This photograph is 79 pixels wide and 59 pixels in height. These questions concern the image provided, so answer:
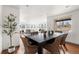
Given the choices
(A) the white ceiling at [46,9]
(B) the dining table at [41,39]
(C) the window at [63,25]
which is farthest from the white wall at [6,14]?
(C) the window at [63,25]

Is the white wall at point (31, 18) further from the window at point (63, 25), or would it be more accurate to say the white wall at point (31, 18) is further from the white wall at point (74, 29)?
the white wall at point (74, 29)

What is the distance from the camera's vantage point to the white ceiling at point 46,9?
5.10ft

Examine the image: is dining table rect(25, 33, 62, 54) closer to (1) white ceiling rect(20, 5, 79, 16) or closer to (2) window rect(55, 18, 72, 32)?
(2) window rect(55, 18, 72, 32)

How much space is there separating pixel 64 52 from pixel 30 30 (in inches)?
34.5

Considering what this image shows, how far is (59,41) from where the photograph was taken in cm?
168

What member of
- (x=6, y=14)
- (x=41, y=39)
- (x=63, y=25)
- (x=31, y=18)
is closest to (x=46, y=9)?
(x=31, y=18)

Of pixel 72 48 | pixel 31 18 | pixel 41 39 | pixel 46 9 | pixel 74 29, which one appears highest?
pixel 46 9

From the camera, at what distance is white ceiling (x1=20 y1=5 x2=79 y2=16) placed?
1554mm

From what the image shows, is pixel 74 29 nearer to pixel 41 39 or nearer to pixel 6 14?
pixel 41 39

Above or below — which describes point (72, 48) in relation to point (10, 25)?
below

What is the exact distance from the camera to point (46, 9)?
163 cm
